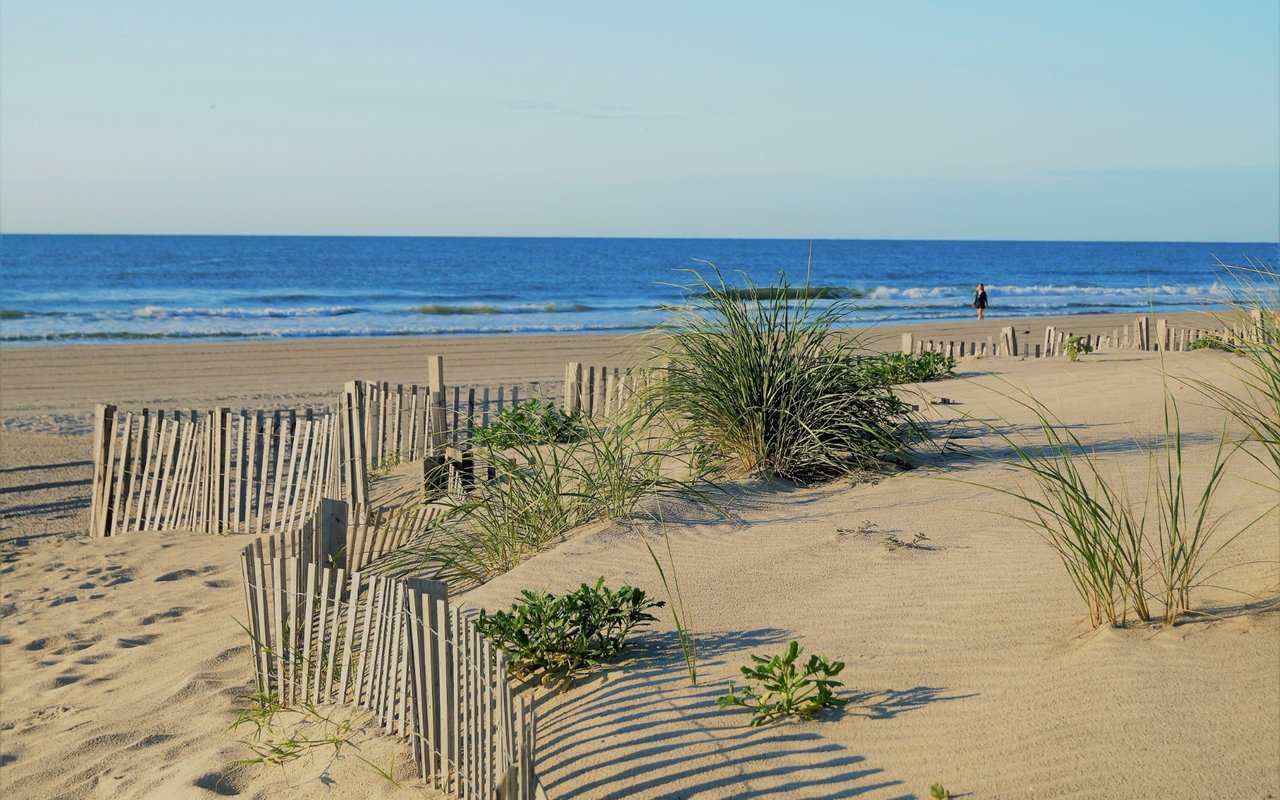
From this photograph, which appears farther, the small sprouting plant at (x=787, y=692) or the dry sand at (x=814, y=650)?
the small sprouting plant at (x=787, y=692)

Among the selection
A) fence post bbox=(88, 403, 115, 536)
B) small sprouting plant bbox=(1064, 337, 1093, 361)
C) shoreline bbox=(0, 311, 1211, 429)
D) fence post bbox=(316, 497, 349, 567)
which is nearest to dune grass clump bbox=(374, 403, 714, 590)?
fence post bbox=(316, 497, 349, 567)

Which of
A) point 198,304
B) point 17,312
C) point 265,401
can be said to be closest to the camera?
point 265,401

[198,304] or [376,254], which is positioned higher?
[376,254]

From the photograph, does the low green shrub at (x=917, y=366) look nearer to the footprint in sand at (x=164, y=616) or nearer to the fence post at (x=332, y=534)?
the fence post at (x=332, y=534)

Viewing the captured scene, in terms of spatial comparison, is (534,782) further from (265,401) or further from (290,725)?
(265,401)

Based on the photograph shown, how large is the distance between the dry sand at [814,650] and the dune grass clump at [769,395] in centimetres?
34

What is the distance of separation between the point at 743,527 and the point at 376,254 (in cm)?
8210

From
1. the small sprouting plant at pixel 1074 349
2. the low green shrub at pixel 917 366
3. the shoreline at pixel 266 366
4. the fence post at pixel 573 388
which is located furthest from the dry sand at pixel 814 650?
the shoreline at pixel 266 366

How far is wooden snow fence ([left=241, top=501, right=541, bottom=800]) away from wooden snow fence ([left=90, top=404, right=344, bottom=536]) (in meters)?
2.71

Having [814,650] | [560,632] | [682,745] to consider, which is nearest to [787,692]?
[682,745]

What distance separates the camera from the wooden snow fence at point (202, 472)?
8.06 metres

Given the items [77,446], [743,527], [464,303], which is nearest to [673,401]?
[743,527]

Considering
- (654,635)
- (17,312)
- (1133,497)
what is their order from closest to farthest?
(654,635)
(1133,497)
(17,312)

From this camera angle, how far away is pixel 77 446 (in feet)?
40.1
